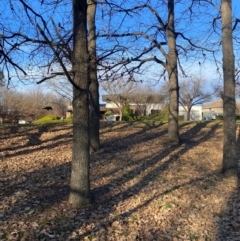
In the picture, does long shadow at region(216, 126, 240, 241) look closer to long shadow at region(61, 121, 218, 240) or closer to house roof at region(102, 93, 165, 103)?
long shadow at region(61, 121, 218, 240)

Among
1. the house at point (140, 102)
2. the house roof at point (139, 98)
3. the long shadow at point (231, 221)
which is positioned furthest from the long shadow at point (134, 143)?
the house at point (140, 102)

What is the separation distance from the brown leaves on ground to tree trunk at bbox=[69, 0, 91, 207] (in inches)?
11.3

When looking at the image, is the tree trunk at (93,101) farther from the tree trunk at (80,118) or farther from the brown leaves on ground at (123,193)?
the tree trunk at (80,118)

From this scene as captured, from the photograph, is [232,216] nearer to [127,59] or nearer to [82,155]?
[82,155]

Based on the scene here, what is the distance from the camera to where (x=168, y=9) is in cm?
1270

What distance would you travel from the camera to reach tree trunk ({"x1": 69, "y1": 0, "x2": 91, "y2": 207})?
6.05 meters

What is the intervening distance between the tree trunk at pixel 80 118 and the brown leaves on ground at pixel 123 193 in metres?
0.29

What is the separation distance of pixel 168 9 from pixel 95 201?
852 cm

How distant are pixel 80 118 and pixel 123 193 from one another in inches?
71.6

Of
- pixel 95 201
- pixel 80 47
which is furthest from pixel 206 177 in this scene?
pixel 80 47

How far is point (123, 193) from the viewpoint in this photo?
22.7ft

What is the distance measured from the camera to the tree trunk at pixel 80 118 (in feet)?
19.8

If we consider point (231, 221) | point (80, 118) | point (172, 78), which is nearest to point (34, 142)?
point (172, 78)

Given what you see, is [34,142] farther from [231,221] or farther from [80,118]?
[231,221]
